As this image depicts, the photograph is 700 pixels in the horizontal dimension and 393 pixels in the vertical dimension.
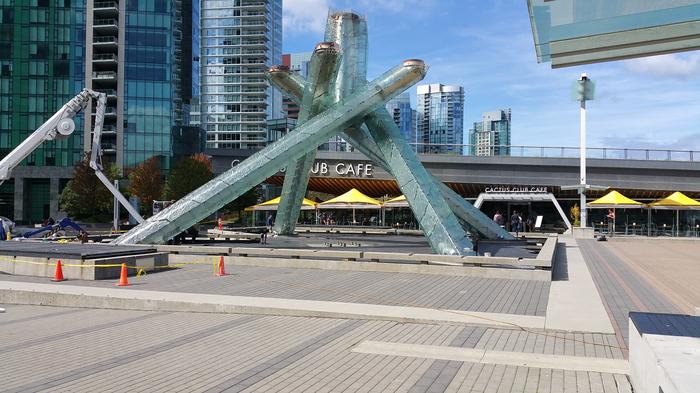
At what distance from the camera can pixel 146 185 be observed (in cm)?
5978

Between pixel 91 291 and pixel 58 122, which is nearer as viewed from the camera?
pixel 91 291

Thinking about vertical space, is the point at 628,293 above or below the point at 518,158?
below

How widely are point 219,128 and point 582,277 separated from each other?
12615 centimetres

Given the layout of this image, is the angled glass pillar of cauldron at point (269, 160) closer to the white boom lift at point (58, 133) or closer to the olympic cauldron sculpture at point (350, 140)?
the olympic cauldron sculpture at point (350, 140)

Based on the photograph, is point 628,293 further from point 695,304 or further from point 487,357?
point 487,357

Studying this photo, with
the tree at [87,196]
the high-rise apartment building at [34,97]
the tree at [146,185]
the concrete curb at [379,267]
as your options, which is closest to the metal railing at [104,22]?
the high-rise apartment building at [34,97]

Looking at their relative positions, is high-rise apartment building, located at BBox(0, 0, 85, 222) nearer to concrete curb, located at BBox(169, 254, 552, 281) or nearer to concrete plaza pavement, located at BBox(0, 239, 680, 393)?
concrete curb, located at BBox(169, 254, 552, 281)

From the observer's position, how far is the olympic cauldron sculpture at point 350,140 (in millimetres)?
22234

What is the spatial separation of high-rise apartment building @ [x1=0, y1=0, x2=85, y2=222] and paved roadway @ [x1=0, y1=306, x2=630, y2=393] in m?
69.8

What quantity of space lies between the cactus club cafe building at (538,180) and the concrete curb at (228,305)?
35.8m

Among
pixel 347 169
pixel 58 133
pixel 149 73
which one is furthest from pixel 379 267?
pixel 149 73

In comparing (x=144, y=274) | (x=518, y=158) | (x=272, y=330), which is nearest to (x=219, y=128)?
(x=518, y=158)

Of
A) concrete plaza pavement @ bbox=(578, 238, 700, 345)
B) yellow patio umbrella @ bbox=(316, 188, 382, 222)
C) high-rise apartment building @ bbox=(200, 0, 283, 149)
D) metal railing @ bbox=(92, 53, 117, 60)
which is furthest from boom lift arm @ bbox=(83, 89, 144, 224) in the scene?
high-rise apartment building @ bbox=(200, 0, 283, 149)

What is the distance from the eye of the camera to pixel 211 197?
882 inches
